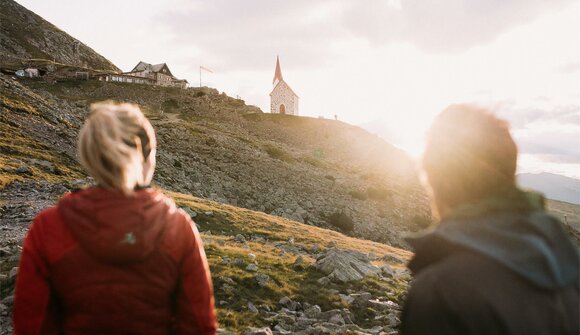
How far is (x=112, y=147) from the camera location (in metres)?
3.24

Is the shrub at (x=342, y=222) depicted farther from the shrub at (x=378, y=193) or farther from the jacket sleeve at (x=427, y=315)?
the jacket sleeve at (x=427, y=315)

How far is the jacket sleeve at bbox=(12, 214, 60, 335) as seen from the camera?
133 inches

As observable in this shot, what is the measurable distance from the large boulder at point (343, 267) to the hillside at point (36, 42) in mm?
124308

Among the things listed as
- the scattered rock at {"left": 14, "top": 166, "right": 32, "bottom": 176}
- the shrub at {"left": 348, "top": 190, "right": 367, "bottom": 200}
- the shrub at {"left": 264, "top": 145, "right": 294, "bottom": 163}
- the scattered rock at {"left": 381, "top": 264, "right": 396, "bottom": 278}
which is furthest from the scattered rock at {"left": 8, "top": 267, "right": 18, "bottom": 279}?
the shrub at {"left": 264, "top": 145, "right": 294, "bottom": 163}

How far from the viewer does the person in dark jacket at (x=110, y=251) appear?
10.8 ft


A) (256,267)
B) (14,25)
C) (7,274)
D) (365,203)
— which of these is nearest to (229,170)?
(365,203)

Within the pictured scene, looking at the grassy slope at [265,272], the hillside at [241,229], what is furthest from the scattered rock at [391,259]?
the grassy slope at [265,272]

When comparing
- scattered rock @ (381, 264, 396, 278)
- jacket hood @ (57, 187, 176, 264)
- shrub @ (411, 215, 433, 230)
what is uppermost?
jacket hood @ (57, 187, 176, 264)

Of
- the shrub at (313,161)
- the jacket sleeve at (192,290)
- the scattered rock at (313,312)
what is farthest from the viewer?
the shrub at (313,161)

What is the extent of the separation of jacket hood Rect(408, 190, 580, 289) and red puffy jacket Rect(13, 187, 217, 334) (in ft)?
6.02

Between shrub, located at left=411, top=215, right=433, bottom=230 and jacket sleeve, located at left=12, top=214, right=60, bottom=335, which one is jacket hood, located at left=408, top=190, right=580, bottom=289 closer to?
jacket sleeve, located at left=12, top=214, right=60, bottom=335

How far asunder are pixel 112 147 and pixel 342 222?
3872cm

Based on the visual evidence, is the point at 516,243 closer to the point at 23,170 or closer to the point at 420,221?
the point at 23,170

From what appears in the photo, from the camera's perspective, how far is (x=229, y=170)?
47.8m
